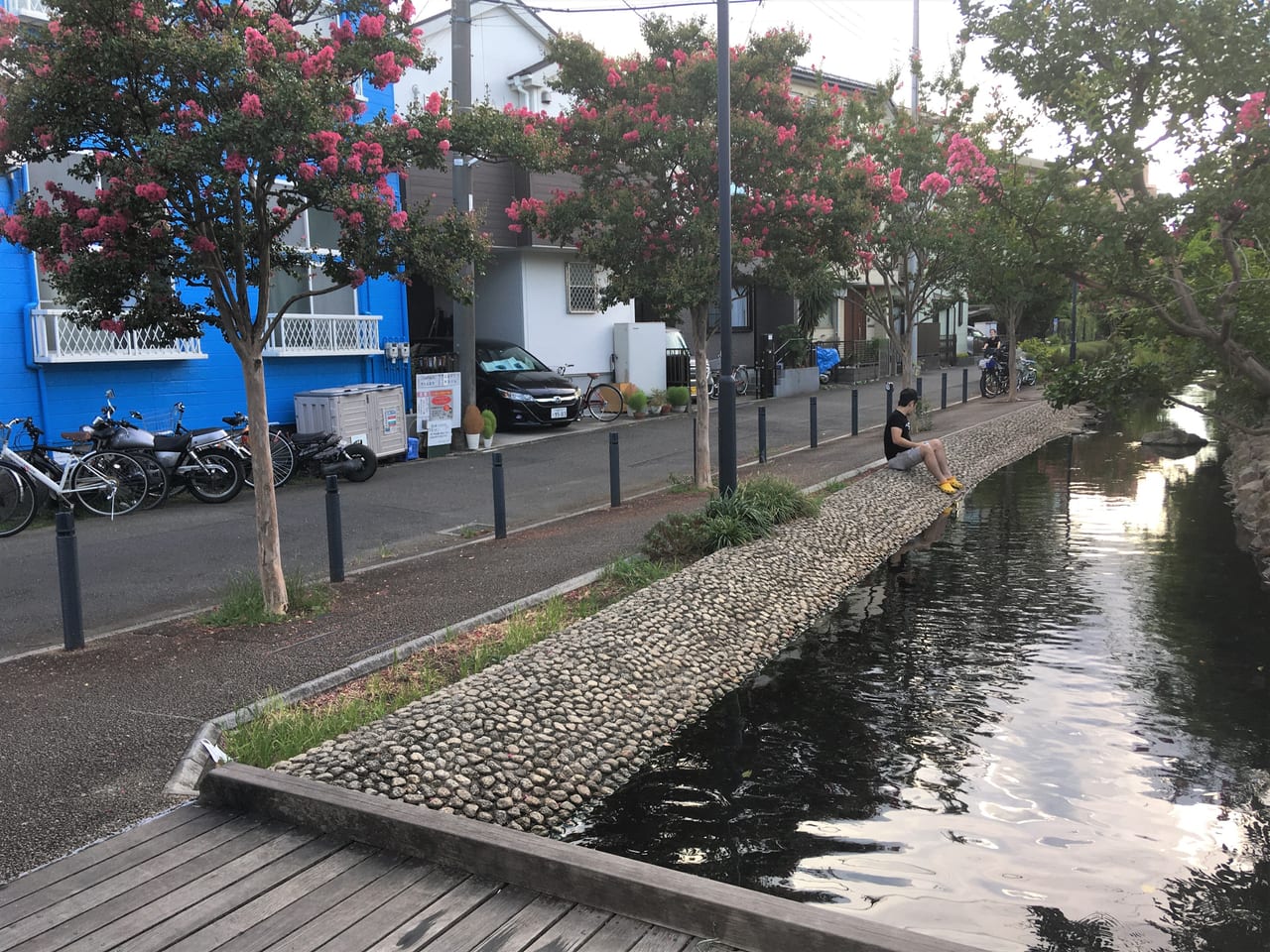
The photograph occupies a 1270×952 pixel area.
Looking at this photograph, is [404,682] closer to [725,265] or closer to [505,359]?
[725,265]

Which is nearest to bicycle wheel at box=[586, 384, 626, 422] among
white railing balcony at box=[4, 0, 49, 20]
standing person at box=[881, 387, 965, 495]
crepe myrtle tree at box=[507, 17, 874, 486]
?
standing person at box=[881, 387, 965, 495]

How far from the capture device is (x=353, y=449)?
1465 cm

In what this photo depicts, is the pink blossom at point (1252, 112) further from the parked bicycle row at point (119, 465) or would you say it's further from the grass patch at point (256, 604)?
the parked bicycle row at point (119, 465)

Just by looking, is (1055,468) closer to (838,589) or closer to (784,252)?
(784,252)

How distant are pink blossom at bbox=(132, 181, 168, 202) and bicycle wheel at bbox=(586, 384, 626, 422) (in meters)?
16.1

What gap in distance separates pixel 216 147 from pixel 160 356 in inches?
343

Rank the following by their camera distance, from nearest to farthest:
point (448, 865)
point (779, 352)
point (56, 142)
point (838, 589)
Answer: point (448, 865) → point (56, 142) → point (838, 589) → point (779, 352)

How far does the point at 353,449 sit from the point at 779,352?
16506 millimetres

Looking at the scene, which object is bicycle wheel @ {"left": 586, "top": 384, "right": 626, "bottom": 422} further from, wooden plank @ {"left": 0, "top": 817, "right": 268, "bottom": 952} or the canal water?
wooden plank @ {"left": 0, "top": 817, "right": 268, "bottom": 952}

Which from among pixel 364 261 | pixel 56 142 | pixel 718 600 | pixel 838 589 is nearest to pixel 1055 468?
pixel 838 589

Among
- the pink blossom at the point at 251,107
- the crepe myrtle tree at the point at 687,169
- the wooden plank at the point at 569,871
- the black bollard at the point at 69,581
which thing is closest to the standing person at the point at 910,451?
the crepe myrtle tree at the point at 687,169

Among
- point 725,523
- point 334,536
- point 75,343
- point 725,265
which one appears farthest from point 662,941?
point 75,343

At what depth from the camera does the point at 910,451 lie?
1416 cm

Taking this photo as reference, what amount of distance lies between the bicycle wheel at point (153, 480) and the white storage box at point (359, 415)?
112 inches
